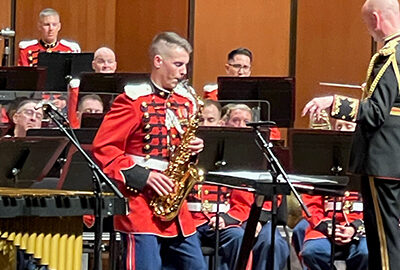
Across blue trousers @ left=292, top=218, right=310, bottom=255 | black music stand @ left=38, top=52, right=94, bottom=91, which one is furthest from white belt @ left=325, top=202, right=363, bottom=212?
black music stand @ left=38, top=52, right=94, bottom=91

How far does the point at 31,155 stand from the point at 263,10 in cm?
618

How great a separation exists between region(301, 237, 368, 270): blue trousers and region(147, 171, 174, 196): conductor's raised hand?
1.34m

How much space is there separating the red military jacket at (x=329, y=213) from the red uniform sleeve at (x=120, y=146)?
1510 mm

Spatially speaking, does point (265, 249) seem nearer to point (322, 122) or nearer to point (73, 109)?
point (322, 122)

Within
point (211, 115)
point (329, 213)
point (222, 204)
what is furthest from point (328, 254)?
point (211, 115)

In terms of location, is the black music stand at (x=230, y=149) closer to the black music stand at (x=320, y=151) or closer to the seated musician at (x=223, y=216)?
the black music stand at (x=320, y=151)

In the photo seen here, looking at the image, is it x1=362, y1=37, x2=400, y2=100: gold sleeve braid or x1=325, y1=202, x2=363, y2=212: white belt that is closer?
x1=362, y1=37, x2=400, y2=100: gold sleeve braid

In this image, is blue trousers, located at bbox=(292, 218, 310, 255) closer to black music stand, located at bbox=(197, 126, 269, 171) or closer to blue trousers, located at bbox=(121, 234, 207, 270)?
black music stand, located at bbox=(197, 126, 269, 171)

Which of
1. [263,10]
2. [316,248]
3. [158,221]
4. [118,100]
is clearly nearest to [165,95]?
[118,100]

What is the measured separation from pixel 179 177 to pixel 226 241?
122 cm

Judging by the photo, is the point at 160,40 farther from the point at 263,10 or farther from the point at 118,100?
the point at 263,10

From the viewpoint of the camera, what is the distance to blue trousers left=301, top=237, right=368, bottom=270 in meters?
5.97

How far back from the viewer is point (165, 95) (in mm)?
5203

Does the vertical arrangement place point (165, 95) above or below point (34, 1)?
below
